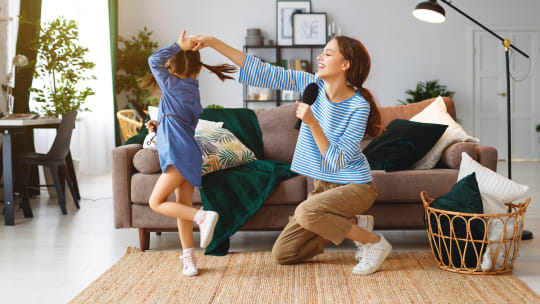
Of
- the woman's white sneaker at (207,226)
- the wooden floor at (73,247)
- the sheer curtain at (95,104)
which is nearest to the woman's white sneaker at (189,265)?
the woman's white sneaker at (207,226)

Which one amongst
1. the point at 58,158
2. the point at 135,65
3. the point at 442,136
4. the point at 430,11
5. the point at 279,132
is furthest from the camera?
the point at 135,65

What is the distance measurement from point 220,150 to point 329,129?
2.58 feet

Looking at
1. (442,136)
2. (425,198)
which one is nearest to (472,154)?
(442,136)

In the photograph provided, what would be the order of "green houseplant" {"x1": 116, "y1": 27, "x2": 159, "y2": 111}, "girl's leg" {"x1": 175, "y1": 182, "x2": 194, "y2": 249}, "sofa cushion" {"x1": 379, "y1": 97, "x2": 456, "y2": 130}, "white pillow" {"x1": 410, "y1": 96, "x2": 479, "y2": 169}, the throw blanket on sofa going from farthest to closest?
"green houseplant" {"x1": 116, "y1": 27, "x2": 159, "y2": 111}
"sofa cushion" {"x1": 379, "y1": 97, "x2": 456, "y2": 130}
"white pillow" {"x1": 410, "y1": 96, "x2": 479, "y2": 169}
the throw blanket on sofa
"girl's leg" {"x1": 175, "y1": 182, "x2": 194, "y2": 249}

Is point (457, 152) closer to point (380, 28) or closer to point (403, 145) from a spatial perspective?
point (403, 145)

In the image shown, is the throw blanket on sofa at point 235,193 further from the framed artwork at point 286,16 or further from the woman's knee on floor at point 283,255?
the framed artwork at point 286,16

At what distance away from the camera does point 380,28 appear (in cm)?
778

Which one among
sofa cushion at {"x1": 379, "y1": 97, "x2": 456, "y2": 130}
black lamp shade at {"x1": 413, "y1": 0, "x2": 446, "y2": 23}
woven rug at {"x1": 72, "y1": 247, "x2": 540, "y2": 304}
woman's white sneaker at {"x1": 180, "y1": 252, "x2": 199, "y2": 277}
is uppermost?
black lamp shade at {"x1": 413, "y1": 0, "x2": 446, "y2": 23}

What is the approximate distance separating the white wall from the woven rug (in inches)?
215

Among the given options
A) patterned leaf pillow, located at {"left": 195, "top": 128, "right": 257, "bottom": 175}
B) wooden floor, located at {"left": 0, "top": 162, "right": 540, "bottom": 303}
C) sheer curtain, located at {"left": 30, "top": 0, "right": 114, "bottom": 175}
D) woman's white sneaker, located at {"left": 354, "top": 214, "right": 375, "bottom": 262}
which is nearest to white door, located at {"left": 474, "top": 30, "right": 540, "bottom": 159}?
wooden floor, located at {"left": 0, "top": 162, "right": 540, "bottom": 303}

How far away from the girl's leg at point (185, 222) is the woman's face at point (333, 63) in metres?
0.83

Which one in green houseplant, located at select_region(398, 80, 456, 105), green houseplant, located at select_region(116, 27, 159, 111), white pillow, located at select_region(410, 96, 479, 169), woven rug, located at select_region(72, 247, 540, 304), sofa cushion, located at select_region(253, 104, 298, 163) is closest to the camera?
woven rug, located at select_region(72, 247, 540, 304)

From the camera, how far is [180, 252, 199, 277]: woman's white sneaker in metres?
2.41

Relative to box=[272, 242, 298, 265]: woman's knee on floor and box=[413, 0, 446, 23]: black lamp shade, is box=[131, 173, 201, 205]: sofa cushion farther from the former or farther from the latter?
box=[413, 0, 446, 23]: black lamp shade
